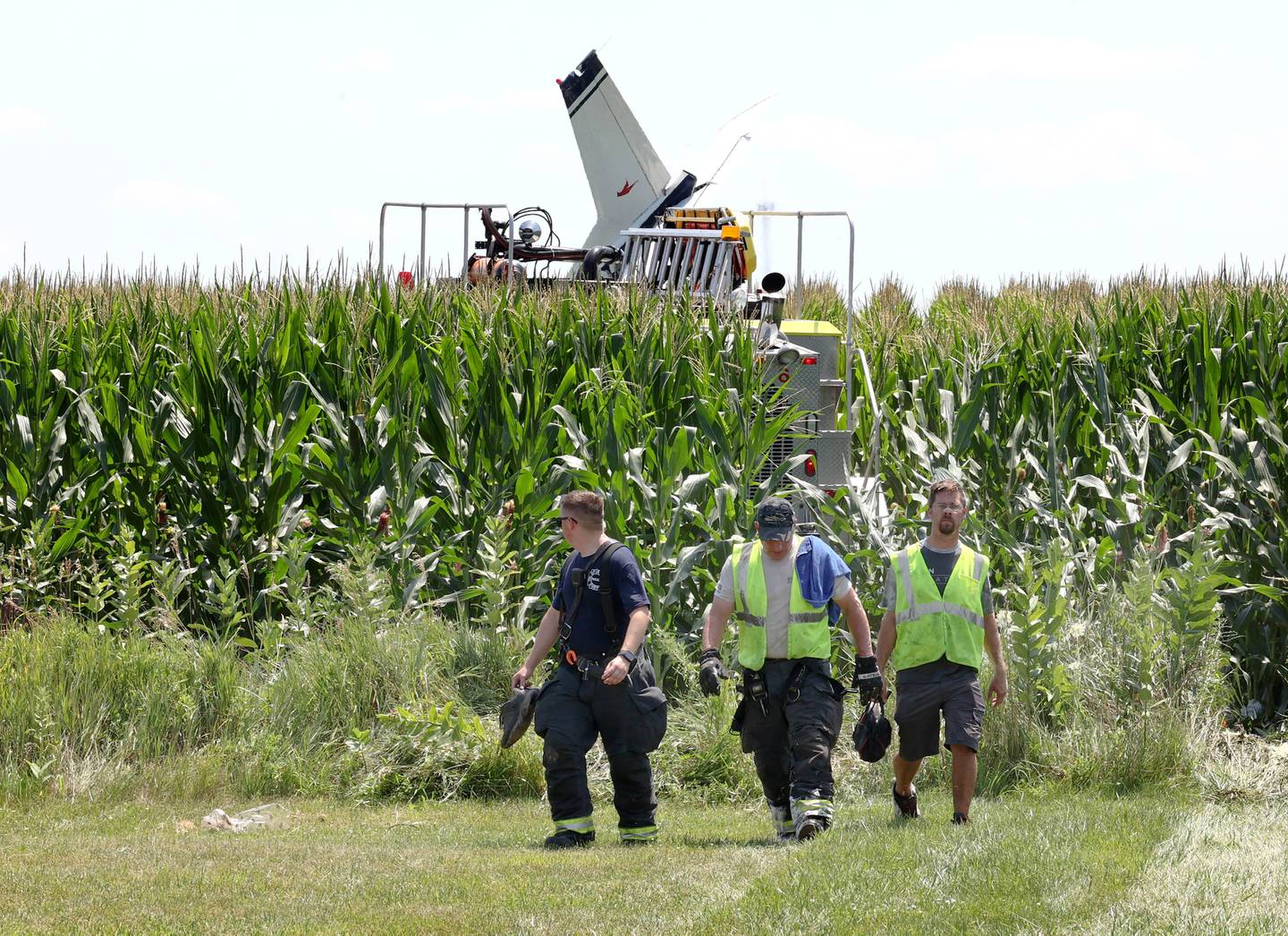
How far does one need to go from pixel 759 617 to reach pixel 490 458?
4.75 metres

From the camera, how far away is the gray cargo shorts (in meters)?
8.02

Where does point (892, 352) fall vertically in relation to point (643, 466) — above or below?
above

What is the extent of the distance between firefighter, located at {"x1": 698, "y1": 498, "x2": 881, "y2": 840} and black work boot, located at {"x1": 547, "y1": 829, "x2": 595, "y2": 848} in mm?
1000

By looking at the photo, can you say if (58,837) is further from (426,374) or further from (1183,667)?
(1183,667)

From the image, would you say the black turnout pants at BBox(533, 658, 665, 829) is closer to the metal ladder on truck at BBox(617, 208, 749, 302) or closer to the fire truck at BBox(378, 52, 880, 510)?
the fire truck at BBox(378, 52, 880, 510)

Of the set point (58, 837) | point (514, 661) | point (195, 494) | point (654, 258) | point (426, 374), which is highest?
point (654, 258)

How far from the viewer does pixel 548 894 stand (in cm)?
673

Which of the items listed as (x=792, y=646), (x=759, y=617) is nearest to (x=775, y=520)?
(x=759, y=617)

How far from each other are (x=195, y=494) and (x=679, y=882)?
6.86 metres

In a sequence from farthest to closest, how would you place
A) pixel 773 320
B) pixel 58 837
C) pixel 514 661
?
pixel 773 320 → pixel 514 661 → pixel 58 837

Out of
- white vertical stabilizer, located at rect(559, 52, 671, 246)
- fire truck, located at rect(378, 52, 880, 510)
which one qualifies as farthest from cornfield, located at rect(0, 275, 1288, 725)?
white vertical stabilizer, located at rect(559, 52, 671, 246)

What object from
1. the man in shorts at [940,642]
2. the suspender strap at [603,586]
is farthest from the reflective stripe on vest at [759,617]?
the suspender strap at [603,586]

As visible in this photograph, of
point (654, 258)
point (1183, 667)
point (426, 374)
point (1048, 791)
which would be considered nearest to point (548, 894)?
point (1048, 791)

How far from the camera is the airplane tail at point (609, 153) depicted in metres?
19.5
